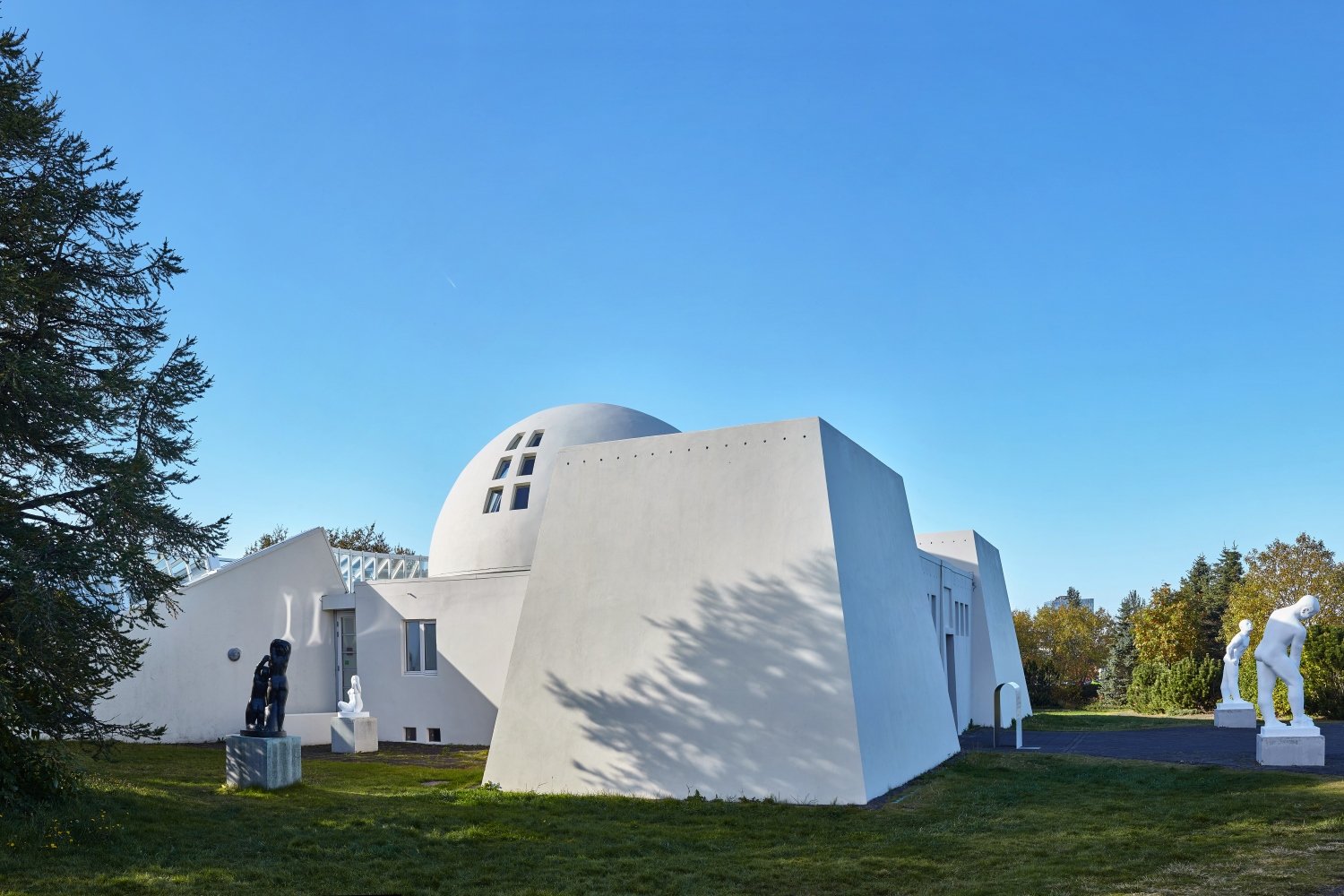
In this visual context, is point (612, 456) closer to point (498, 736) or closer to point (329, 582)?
point (498, 736)

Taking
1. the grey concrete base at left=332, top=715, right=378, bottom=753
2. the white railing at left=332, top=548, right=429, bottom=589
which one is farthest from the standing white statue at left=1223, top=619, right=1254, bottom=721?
the white railing at left=332, top=548, right=429, bottom=589

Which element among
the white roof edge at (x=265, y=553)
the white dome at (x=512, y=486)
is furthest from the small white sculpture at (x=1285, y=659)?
the white roof edge at (x=265, y=553)

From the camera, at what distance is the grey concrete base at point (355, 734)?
63.4 feet

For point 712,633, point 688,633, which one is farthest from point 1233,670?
point 688,633

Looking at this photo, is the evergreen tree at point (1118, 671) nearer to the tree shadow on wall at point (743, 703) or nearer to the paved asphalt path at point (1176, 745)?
the paved asphalt path at point (1176, 745)

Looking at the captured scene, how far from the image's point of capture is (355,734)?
63.3 ft

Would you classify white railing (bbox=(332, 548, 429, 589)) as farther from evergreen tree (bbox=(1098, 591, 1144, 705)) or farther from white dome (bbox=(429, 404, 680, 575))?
evergreen tree (bbox=(1098, 591, 1144, 705))

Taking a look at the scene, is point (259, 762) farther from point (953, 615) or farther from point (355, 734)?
point (953, 615)

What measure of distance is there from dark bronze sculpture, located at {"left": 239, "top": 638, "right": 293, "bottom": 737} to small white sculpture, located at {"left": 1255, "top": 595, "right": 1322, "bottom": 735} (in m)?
14.2

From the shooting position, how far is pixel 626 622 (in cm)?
1395

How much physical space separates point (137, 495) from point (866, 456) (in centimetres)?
1017

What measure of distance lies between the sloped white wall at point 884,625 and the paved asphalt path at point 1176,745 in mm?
2991

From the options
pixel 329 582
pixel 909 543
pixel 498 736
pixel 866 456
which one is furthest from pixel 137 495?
pixel 329 582

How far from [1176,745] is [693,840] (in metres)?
12.4
